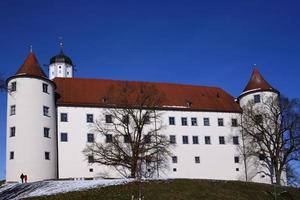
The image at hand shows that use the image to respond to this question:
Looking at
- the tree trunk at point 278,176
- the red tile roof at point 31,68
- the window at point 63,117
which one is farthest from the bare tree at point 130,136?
the tree trunk at point 278,176

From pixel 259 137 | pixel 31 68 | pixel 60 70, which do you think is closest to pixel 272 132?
pixel 259 137

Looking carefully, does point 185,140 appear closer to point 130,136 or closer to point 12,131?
point 130,136

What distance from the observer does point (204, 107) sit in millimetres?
57281

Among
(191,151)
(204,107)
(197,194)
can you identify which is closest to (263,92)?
(204,107)

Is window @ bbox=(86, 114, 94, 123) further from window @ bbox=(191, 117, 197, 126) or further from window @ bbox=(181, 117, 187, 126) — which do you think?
window @ bbox=(191, 117, 197, 126)

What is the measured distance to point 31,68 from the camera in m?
49.5

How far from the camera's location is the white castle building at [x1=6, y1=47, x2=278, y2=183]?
46.7 m

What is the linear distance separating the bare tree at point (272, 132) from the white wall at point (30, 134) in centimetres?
2354

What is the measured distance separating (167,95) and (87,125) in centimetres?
1196

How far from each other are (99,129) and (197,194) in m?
18.6

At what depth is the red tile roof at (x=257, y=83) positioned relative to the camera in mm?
57969

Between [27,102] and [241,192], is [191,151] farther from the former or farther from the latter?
[27,102]

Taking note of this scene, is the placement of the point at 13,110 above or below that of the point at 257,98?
below

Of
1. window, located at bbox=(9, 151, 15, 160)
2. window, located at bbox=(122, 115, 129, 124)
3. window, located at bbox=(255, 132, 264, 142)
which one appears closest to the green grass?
window, located at bbox=(255, 132, 264, 142)
